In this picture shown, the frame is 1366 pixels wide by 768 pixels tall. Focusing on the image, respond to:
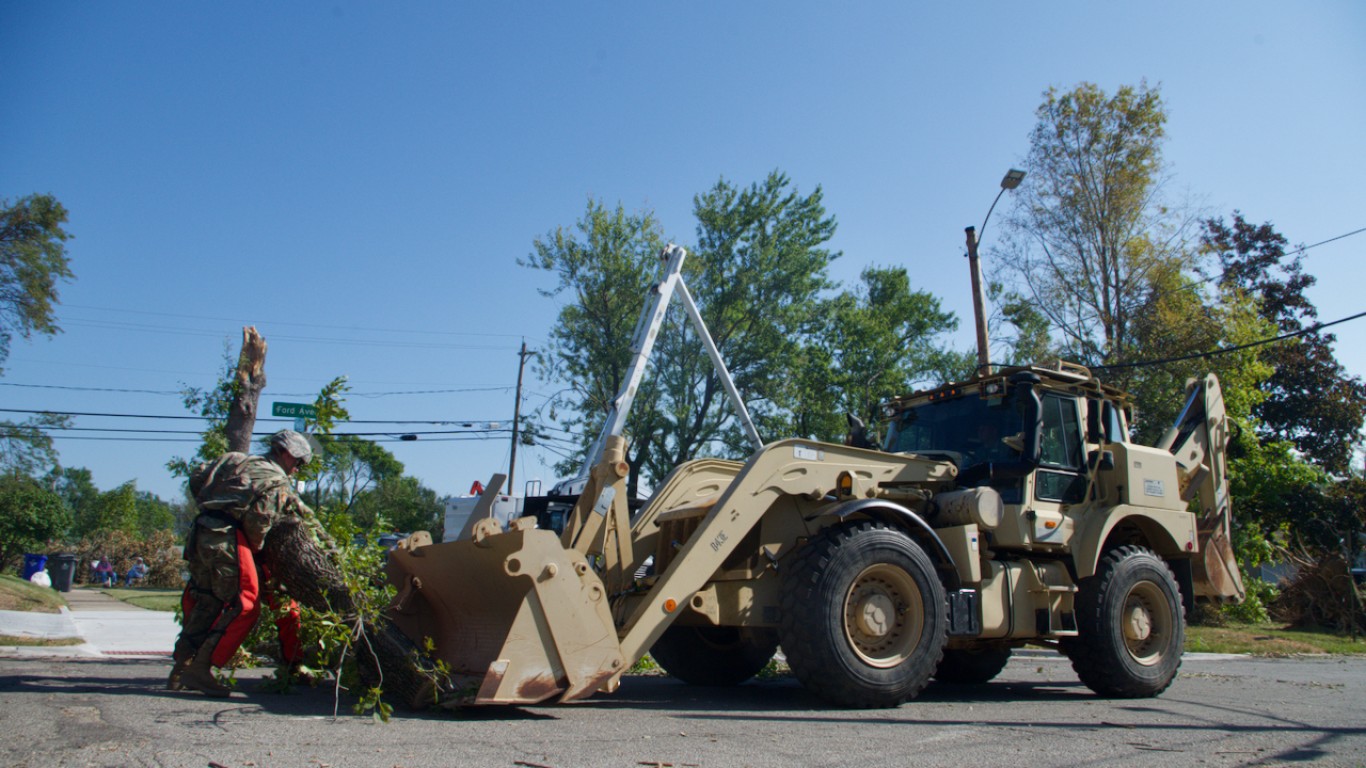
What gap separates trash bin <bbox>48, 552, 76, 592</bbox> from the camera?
24.9 meters

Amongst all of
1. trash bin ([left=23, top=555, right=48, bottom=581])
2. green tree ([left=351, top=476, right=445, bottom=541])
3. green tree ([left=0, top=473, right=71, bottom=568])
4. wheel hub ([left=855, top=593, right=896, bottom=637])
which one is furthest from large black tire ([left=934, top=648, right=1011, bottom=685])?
green tree ([left=351, top=476, right=445, bottom=541])

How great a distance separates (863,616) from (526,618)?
2.35 meters

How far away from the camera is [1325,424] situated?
110 feet

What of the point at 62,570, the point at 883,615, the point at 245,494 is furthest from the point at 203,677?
the point at 62,570

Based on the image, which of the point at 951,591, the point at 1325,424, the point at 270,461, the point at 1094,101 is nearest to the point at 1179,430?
the point at 951,591

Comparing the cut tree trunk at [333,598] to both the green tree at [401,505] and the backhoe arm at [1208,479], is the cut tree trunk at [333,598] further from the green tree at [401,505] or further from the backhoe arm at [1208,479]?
the green tree at [401,505]

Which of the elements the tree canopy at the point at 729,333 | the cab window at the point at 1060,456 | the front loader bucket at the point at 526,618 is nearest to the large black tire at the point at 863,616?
the front loader bucket at the point at 526,618

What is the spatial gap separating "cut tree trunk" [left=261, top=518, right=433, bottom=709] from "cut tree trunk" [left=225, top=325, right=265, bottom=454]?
2513 mm

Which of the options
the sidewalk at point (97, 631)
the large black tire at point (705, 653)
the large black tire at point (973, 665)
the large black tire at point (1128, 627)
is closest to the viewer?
the large black tire at point (1128, 627)

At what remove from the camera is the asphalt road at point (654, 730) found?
4.04 m

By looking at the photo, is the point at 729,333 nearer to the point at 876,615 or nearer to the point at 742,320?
the point at 742,320

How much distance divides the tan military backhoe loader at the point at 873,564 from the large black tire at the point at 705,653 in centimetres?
2

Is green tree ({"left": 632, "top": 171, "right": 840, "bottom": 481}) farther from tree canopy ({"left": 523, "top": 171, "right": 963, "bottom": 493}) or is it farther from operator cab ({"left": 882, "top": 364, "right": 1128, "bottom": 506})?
operator cab ({"left": 882, "top": 364, "right": 1128, "bottom": 506})

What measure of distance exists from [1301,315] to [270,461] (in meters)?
39.8
